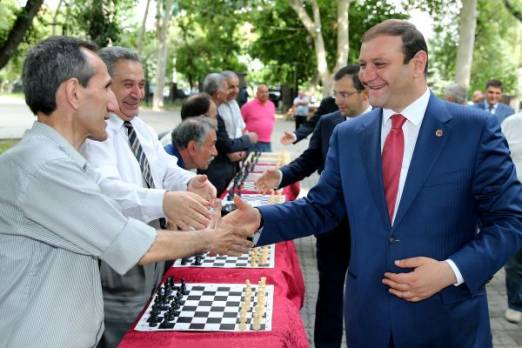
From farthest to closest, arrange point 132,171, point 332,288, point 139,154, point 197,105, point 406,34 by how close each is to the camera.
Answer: point 197,105
point 332,288
point 139,154
point 132,171
point 406,34

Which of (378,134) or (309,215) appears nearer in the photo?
(378,134)

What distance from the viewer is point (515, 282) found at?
192 inches

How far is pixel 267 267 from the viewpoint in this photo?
321 cm

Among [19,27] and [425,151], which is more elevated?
[19,27]

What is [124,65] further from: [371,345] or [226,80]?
[226,80]

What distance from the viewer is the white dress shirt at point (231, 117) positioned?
287 inches

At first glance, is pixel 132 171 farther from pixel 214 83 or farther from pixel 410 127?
pixel 214 83

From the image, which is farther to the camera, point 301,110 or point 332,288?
point 301,110

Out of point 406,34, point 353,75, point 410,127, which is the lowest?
point 410,127

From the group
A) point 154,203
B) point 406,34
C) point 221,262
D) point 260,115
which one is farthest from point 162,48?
point 406,34

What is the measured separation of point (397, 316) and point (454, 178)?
0.61 metres

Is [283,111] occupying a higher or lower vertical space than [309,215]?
lower

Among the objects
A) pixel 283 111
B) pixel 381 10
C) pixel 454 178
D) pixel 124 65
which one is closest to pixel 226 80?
pixel 124 65

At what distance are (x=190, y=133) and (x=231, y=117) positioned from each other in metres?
3.05
